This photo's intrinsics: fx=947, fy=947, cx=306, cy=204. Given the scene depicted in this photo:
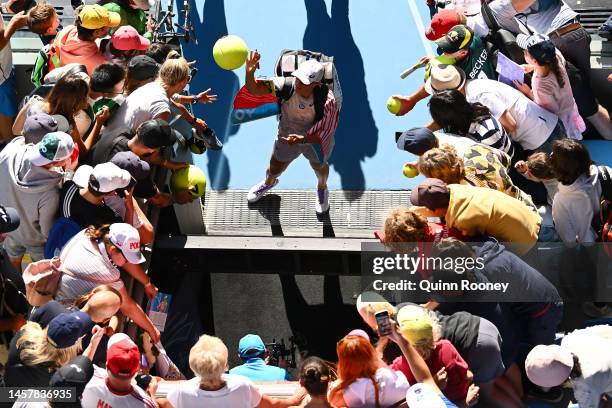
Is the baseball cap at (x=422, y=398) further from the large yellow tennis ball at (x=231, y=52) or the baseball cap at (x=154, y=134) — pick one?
the large yellow tennis ball at (x=231, y=52)

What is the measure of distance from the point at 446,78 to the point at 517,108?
60 centimetres

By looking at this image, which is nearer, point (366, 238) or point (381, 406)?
point (381, 406)

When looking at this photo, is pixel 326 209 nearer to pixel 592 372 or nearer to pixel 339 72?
pixel 339 72

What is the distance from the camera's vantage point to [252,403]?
5289 millimetres

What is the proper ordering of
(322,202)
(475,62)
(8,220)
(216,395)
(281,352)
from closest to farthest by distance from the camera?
(216,395)
(8,220)
(281,352)
(475,62)
(322,202)

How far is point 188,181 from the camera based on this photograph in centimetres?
723

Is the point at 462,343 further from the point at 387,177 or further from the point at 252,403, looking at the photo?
the point at 387,177

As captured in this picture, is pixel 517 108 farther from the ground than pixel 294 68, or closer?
closer

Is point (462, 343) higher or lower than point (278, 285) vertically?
higher

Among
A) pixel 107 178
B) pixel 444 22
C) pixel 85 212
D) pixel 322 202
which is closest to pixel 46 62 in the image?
pixel 85 212

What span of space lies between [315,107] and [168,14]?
2.25m

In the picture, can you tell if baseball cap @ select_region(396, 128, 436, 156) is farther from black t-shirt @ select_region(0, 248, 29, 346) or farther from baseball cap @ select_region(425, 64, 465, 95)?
black t-shirt @ select_region(0, 248, 29, 346)

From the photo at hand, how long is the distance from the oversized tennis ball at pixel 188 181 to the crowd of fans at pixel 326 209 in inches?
9.9

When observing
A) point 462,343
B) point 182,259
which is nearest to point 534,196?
point 462,343
